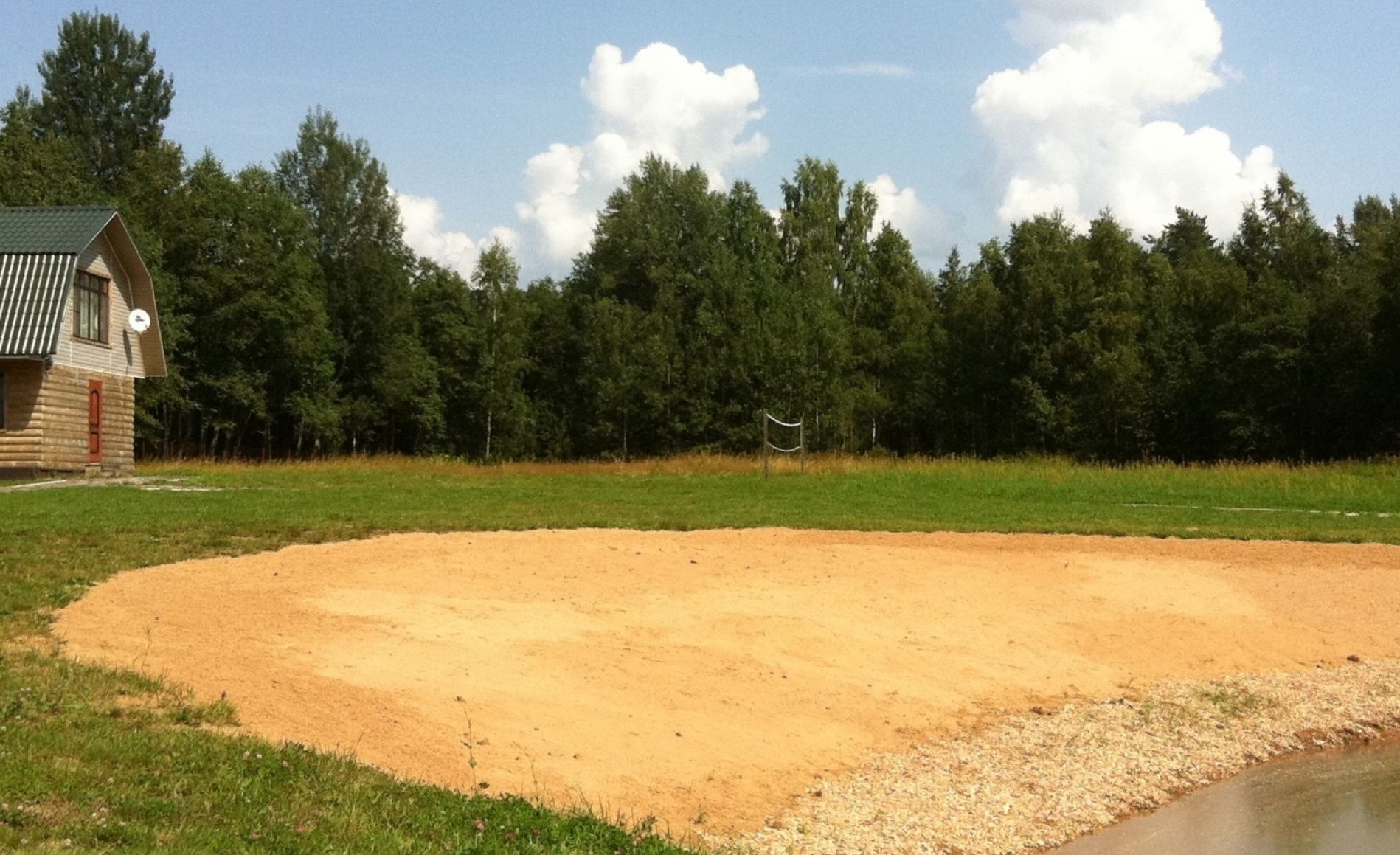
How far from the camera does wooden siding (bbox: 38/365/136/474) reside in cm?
3241

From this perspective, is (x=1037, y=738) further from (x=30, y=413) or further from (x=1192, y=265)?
(x=1192, y=265)

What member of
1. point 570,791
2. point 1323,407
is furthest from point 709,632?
point 1323,407

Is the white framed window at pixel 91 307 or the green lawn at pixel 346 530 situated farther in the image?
the white framed window at pixel 91 307

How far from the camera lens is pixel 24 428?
31.9 metres

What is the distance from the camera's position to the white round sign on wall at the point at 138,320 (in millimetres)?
36438

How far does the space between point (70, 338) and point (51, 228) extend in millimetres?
3252

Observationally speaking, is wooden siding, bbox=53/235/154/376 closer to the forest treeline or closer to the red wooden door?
the red wooden door

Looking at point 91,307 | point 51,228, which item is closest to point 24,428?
point 91,307

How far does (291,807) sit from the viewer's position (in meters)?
6.13

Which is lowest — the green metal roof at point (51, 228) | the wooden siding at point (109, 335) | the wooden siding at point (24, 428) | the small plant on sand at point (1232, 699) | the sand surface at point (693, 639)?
the small plant on sand at point (1232, 699)

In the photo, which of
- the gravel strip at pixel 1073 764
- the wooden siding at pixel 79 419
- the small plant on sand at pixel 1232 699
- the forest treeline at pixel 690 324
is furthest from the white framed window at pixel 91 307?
the small plant on sand at pixel 1232 699

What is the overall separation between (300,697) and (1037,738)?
19.2ft

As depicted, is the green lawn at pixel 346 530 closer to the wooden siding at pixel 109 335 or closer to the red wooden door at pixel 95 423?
the red wooden door at pixel 95 423

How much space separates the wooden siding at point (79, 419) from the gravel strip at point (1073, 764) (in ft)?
94.1
